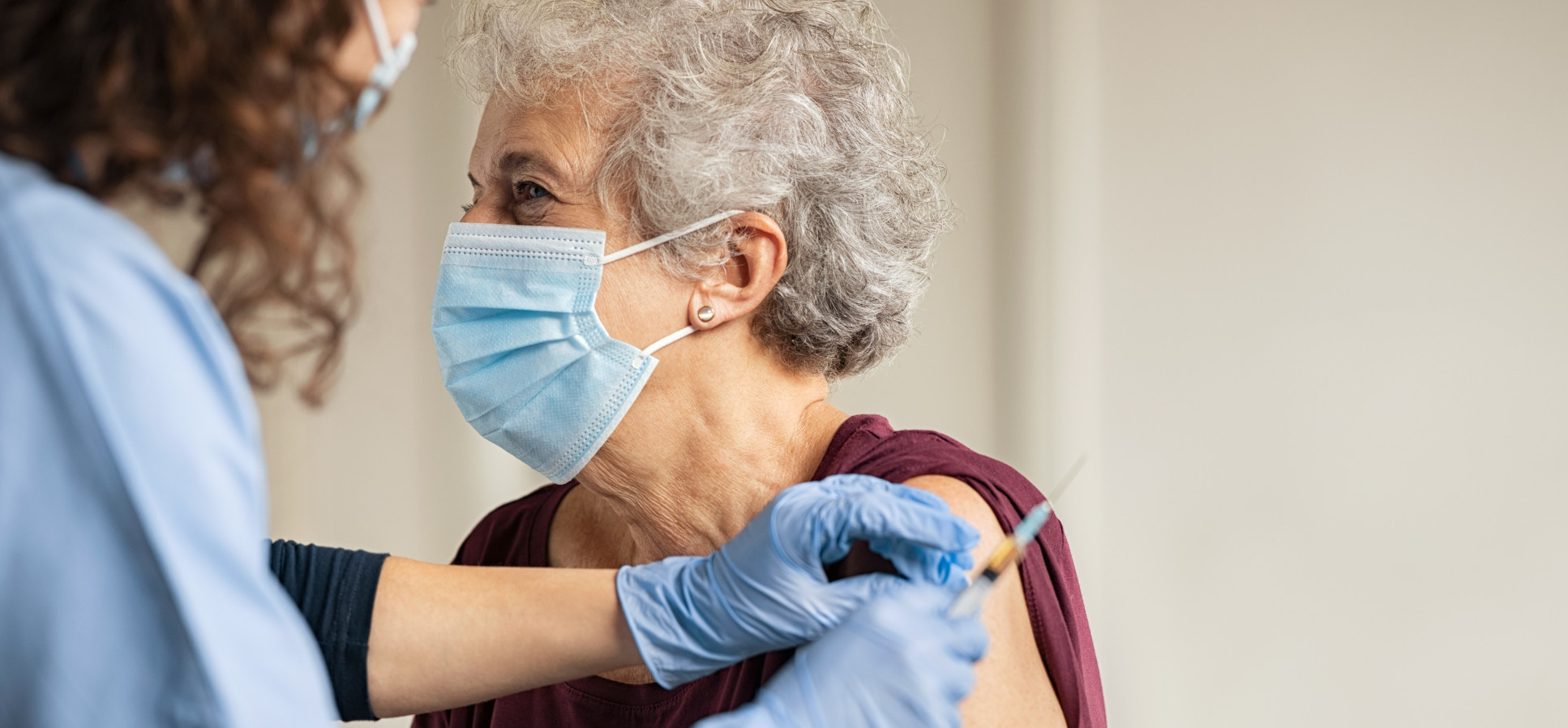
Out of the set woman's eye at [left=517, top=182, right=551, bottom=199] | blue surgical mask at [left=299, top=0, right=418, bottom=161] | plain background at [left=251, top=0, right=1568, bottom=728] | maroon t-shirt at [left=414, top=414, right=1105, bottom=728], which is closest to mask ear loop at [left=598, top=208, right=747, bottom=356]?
woman's eye at [left=517, top=182, right=551, bottom=199]

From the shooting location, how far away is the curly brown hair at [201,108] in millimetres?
652

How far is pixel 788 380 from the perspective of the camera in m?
1.38

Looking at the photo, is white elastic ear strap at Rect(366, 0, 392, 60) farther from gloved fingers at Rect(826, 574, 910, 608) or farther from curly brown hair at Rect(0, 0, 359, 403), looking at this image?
gloved fingers at Rect(826, 574, 910, 608)

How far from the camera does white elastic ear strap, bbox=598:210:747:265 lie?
1.28 metres

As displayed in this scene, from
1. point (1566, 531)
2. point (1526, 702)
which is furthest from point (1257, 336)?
point (1526, 702)

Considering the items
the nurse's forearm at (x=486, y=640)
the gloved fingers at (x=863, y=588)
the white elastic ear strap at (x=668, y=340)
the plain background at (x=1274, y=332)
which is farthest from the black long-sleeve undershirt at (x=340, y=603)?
the plain background at (x=1274, y=332)

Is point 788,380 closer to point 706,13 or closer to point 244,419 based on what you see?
→ point 706,13

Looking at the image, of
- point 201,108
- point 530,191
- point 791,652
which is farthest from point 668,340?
point 201,108

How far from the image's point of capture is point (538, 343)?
50.4 inches

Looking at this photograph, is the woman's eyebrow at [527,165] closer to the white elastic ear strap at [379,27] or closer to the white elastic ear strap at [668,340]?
the white elastic ear strap at [668,340]

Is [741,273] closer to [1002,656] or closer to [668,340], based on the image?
[668,340]

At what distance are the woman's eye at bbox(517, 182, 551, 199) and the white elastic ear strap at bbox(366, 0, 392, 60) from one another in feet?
1.76

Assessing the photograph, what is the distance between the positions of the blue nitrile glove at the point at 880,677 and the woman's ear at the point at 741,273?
49 cm

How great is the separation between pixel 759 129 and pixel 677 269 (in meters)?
0.19
